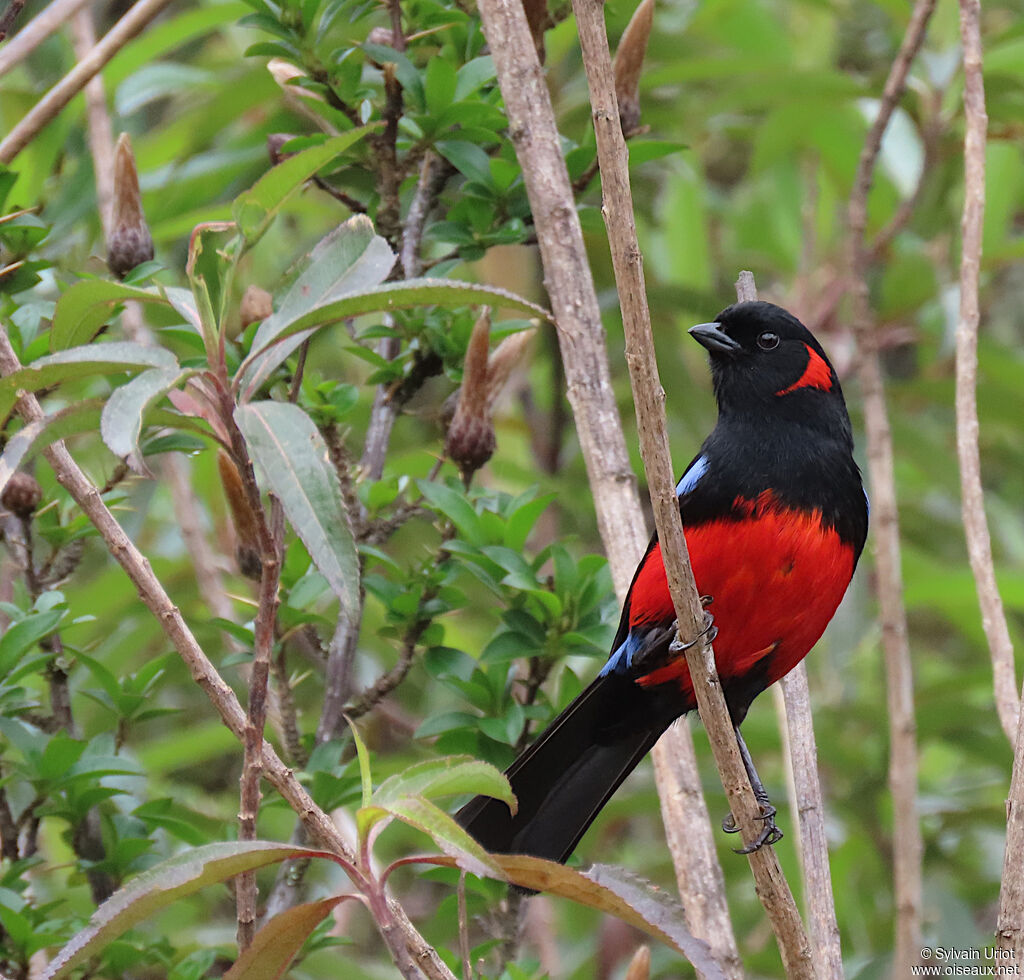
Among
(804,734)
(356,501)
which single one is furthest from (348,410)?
(804,734)

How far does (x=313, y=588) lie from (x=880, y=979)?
2.03 metres

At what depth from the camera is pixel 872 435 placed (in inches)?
128

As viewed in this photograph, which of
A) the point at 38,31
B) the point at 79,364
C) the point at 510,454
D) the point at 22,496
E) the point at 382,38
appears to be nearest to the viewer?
the point at 79,364

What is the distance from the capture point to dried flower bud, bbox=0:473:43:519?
253 cm

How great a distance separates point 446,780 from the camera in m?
1.58

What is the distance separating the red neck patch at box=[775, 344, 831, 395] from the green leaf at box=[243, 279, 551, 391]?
1562 mm

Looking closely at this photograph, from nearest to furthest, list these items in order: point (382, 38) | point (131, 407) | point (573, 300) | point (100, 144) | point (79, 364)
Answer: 1. point (131, 407)
2. point (79, 364)
3. point (573, 300)
4. point (382, 38)
5. point (100, 144)

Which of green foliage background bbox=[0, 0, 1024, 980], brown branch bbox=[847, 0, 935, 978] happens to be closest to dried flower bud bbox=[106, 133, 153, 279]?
green foliage background bbox=[0, 0, 1024, 980]

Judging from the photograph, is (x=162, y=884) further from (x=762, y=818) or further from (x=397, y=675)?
(x=397, y=675)

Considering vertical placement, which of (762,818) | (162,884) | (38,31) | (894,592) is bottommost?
(894,592)

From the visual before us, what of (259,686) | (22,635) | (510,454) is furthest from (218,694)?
(510,454)

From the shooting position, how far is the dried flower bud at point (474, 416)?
8.23 ft

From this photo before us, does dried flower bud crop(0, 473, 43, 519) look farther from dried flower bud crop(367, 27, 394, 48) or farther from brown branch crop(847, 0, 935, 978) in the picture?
brown branch crop(847, 0, 935, 978)

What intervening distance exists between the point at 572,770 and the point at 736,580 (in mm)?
541
